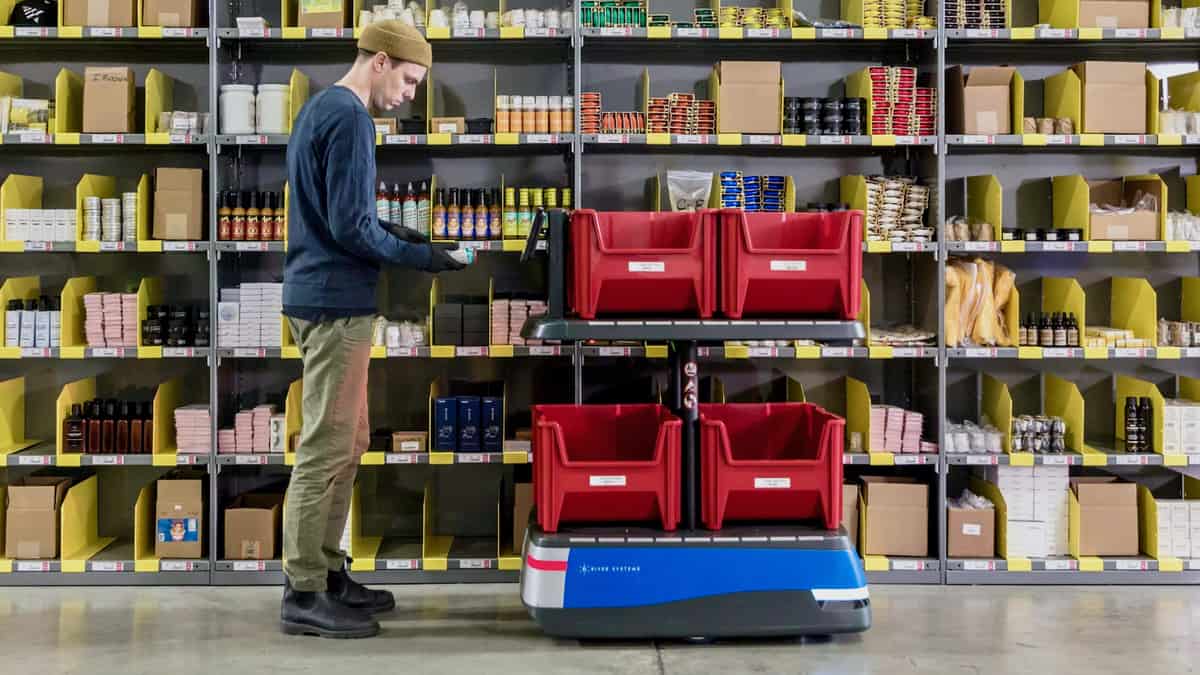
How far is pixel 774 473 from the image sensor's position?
404 centimetres

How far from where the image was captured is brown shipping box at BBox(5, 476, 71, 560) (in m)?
5.05

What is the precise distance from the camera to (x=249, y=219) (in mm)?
5105

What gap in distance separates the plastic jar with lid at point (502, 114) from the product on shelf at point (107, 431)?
2.11 m

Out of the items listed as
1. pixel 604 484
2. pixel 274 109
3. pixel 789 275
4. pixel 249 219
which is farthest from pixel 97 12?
pixel 789 275

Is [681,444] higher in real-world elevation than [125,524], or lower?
higher

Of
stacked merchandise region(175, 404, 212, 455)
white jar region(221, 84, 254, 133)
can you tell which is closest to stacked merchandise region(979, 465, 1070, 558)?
stacked merchandise region(175, 404, 212, 455)

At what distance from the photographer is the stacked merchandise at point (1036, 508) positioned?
5109mm

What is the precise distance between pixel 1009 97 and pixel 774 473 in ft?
7.88

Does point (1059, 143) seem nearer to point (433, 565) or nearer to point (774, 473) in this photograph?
point (774, 473)

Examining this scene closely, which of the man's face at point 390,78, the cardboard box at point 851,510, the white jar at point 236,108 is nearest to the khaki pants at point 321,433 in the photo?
the man's face at point 390,78

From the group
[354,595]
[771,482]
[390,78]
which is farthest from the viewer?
[354,595]

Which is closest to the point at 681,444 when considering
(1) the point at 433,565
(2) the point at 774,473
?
(2) the point at 774,473

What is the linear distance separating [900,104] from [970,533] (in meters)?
2.05

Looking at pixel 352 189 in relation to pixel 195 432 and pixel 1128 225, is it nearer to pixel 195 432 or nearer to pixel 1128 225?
pixel 195 432
